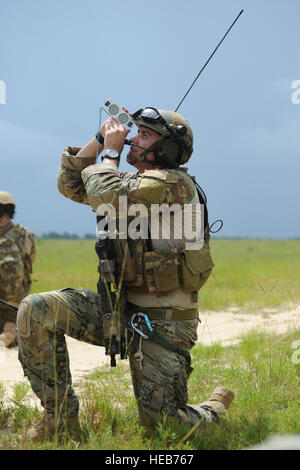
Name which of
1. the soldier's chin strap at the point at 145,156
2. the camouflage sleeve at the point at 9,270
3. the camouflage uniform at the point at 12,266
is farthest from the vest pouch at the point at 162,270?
the camouflage sleeve at the point at 9,270

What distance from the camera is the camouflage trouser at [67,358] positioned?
11.7ft

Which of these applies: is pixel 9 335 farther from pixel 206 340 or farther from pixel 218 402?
pixel 218 402

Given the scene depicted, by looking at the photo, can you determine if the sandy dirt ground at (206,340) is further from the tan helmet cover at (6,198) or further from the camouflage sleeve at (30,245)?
the tan helmet cover at (6,198)

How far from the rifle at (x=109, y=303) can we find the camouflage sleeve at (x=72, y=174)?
2.00 ft

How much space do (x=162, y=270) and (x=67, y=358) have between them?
0.88m

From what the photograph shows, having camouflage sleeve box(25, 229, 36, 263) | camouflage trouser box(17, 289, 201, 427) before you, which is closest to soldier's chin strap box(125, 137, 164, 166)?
camouflage trouser box(17, 289, 201, 427)

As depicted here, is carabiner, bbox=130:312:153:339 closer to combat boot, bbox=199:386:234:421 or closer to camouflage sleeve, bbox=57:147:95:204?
combat boot, bbox=199:386:234:421

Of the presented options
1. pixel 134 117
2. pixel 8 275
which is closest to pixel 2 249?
pixel 8 275

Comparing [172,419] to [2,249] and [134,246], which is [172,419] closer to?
[134,246]

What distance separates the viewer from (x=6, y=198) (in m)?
7.95

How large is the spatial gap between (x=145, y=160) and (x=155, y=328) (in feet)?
3.95

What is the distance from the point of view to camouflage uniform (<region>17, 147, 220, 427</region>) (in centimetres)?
358

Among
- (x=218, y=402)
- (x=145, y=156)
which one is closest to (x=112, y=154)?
(x=145, y=156)

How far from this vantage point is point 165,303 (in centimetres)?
383
